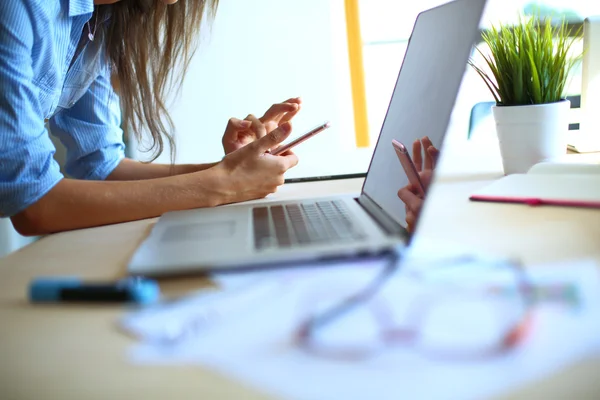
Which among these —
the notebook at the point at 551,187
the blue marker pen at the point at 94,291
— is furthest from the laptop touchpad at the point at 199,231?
the notebook at the point at 551,187

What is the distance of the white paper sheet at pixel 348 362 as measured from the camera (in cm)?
32

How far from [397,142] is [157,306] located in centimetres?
42

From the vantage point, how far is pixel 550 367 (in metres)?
0.32

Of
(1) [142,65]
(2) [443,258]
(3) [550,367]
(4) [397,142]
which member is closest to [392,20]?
(1) [142,65]

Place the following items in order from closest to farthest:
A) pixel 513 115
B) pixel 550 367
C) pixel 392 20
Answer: pixel 550 367, pixel 513 115, pixel 392 20

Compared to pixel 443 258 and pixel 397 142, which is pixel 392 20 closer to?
pixel 397 142

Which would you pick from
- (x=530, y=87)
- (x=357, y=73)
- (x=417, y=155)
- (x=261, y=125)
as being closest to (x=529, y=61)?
(x=530, y=87)

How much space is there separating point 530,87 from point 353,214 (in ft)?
1.37

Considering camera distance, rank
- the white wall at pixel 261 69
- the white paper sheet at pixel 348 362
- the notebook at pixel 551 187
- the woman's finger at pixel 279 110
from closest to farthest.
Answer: the white paper sheet at pixel 348 362 < the notebook at pixel 551 187 < the woman's finger at pixel 279 110 < the white wall at pixel 261 69

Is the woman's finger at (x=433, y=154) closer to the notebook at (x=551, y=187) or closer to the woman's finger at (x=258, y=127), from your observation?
the notebook at (x=551, y=187)

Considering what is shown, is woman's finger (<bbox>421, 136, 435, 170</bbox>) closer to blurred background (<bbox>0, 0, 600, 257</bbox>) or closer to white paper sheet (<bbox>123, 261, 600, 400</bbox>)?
white paper sheet (<bbox>123, 261, 600, 400</bbox>)

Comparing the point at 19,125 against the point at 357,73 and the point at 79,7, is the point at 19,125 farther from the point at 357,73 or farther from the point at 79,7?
the point at 357,73

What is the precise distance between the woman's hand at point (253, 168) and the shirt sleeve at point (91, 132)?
17.0 inches

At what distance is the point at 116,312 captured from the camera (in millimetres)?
461
